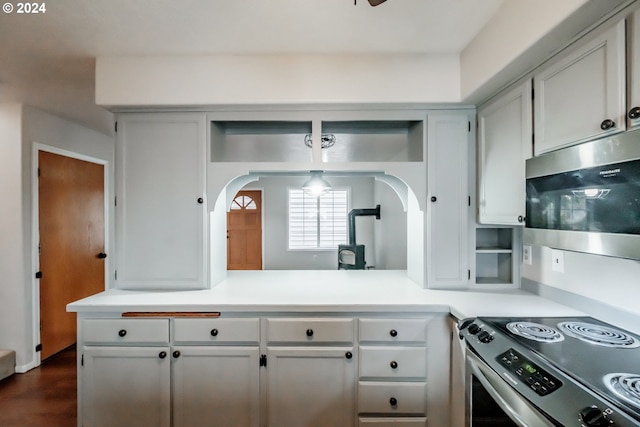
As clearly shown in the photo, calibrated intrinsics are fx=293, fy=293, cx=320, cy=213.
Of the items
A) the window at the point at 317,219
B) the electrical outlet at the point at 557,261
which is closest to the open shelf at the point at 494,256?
the electrical outlet at the point at 557,261

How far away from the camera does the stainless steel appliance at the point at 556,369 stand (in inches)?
31.5

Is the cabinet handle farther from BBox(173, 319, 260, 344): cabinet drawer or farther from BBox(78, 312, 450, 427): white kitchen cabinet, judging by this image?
BBox(173, 319, 260, 344): cabinet drawer

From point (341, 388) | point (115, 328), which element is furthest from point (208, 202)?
point (341, 388)

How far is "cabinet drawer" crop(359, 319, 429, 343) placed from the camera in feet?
5.28

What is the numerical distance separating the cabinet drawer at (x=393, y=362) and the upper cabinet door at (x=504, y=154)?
901 mm

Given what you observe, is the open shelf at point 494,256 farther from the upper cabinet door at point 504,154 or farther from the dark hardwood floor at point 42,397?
the dark hardwood floor at point 42,397

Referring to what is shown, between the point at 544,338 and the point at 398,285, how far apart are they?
94 centimetres

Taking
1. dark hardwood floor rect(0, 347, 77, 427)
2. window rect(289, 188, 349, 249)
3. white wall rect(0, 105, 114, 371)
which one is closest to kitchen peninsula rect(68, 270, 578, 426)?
dark hardwood floor rect(0, 347, 77, 427)

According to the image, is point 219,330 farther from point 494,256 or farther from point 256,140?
point 494,256

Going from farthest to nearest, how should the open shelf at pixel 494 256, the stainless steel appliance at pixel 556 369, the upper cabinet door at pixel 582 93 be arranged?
the open shelf at pixel 494 256 → the upper cabinet door at pixel 582 93 → the stainless steel appliance at pixel 556 369

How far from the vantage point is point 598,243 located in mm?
971

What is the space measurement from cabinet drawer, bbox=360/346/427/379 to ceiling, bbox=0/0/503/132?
68.4 inches

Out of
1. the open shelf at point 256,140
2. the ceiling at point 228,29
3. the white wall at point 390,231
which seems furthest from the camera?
the white wall at point 390,231

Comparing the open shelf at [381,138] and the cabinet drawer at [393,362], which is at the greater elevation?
the open shelf at [381,138]
